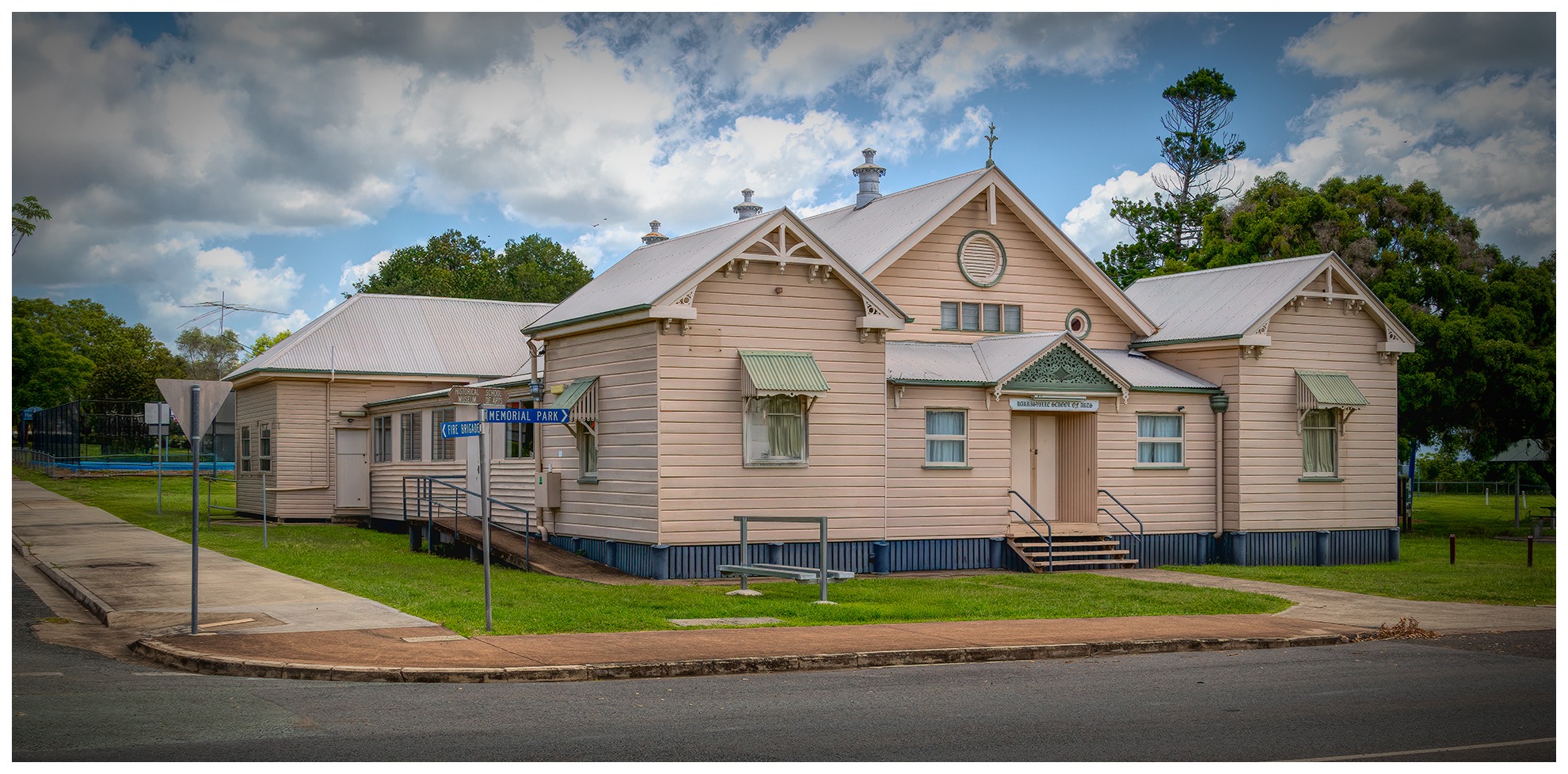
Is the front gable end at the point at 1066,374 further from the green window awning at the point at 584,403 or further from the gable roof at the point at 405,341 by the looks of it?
the gable roof at the point at 405,341

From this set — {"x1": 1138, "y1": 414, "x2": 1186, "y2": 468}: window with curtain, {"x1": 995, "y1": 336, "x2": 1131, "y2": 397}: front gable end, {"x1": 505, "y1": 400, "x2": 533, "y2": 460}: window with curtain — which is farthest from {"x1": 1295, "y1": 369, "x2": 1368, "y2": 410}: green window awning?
{"x1": 505, "y1": 400, "x2": 533, "y2": 460}: window with curtain

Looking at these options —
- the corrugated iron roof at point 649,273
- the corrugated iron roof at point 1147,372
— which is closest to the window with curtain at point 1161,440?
the corrugated iron roof at point 1147,372

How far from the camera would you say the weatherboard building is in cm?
2198

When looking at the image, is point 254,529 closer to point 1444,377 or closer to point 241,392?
point 241,392

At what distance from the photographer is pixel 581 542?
23.6 metres

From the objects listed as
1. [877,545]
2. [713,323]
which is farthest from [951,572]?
[713,323]

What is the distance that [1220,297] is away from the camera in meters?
28.5

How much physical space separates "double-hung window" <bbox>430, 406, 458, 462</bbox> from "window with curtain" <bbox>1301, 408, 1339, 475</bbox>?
1673 centimetres

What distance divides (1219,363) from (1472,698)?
15.6 m

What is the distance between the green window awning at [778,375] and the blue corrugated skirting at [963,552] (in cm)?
250

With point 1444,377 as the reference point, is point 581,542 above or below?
below

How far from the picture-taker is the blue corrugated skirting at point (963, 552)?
21.9 metres

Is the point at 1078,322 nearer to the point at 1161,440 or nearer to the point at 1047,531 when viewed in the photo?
the point at 1161,440

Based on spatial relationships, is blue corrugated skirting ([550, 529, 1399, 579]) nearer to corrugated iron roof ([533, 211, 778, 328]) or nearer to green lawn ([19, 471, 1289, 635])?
green lawn ([19, 471, 1289, 635])
